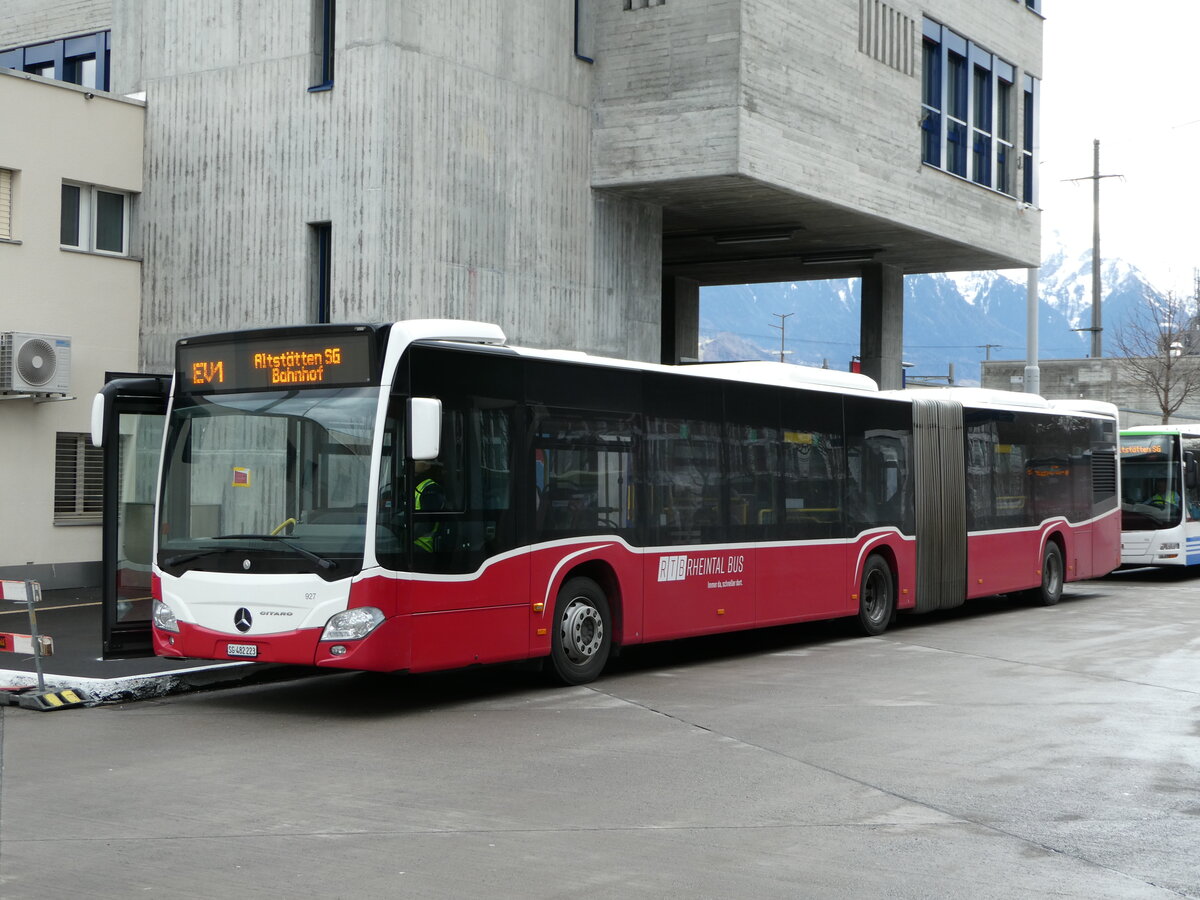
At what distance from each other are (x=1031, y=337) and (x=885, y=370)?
371cm

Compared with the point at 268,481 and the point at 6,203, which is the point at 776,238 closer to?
the point at 6,203

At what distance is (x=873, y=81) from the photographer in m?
25.9

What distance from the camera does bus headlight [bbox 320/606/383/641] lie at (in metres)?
11.1

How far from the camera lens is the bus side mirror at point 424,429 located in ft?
35.9

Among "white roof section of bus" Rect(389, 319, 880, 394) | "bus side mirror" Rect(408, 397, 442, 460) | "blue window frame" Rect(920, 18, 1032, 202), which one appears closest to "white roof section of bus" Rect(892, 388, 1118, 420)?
"white roof section of bus" Rect(389, 319, 880, 394)

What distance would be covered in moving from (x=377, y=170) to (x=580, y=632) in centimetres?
904

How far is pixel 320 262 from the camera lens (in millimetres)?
21094

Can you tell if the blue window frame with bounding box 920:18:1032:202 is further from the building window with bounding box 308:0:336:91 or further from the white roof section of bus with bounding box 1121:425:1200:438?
the building window with bounding box 308:0:336:91

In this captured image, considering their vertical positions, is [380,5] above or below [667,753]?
above

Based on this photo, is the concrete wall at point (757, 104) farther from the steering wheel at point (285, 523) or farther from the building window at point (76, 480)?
the steering wheel at point (285, 523)

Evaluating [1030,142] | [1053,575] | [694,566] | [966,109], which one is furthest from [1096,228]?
[694,566]

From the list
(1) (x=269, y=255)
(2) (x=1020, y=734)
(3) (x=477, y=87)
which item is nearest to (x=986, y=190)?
(3) (x=477, y=87)

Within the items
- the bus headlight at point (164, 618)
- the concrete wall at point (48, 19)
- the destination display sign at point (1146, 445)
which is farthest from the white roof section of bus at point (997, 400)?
the concrete wall at point (48, 19)

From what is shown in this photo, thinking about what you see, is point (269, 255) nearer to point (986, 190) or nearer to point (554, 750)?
point (554, 750)
